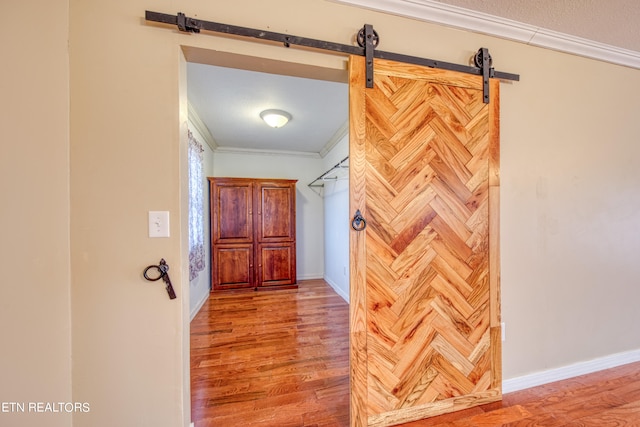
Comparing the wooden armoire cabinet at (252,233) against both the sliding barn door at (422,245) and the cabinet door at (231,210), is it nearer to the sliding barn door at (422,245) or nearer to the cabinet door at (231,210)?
the cabinet door at (231,210)

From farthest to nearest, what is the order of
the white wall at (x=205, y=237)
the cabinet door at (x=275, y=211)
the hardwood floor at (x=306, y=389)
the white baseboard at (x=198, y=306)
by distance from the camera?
the cabinet door at (x=275, y=211) → the white wall at (x=205, y=237) → the white baseboard at (x=198, y=306) → the hardwood floor at (x=306, y=389)

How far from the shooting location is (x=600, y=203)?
1697mm

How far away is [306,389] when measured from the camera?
5.29ft

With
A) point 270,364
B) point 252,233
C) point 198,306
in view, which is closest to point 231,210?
point 252,233

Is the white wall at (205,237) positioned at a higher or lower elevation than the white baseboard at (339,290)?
higher

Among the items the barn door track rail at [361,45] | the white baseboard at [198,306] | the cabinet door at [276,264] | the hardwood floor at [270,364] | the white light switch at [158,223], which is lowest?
the hardwood floor at [270,364]

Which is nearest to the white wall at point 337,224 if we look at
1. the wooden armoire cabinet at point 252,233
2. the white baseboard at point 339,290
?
the white baseboard at point 339,290

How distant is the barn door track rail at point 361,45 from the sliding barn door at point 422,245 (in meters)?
0.05

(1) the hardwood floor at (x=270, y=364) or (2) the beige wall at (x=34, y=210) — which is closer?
(2) the beige wall at (x=34, y=210)

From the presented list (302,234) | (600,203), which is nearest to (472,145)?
(600,203)

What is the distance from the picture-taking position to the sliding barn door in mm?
1239

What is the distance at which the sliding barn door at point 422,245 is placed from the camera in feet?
4.07

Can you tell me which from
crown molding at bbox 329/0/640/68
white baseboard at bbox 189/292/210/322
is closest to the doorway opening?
white baseboard at bbox 189/292/210/322

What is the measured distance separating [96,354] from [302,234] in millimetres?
3578
